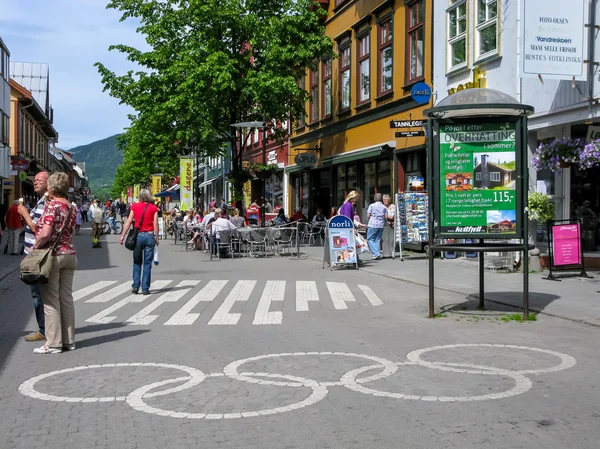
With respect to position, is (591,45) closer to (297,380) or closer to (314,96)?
(297,380)

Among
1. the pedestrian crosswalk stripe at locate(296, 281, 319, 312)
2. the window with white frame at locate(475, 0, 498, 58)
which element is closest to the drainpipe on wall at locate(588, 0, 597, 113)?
the window with white frame at locate(475, 0, 498, 58)

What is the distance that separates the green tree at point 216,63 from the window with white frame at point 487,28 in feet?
32.0

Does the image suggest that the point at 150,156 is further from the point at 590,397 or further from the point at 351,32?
the point at 590,397

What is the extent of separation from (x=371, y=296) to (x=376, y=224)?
24.3 feet

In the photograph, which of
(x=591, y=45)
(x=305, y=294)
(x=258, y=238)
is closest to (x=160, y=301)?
(x=305, y=294)

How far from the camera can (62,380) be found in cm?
608

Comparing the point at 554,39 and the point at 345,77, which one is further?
the point at 345,77

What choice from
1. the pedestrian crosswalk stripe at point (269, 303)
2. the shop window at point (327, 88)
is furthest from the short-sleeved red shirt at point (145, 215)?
the shop window at point (327, 88)

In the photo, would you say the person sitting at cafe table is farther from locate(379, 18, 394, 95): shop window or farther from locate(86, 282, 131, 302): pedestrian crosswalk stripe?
locate(86, 282, 131, 302): pedestrian crosswalk stripe

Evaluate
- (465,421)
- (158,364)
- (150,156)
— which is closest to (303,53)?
(150,156)

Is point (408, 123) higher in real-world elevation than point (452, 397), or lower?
higher

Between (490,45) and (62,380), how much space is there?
551 inches

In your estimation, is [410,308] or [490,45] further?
[490,45]

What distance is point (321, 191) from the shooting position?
3131 centimetres
